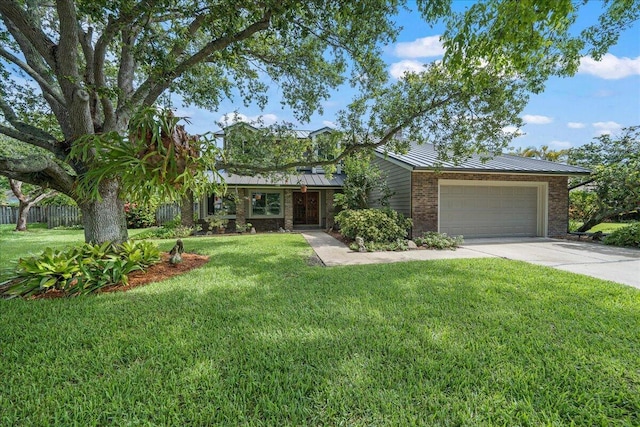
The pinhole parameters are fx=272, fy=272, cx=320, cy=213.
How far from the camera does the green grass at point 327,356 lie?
203 centimetres

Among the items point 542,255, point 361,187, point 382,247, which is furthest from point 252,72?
point 542,255

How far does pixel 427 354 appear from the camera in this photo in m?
2.72

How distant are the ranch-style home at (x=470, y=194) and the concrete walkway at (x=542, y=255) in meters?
1.67

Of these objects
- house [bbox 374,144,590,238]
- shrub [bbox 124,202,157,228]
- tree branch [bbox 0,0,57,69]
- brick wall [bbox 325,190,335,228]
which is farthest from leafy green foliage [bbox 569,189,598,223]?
shrub [bbox 124,202,157,228]

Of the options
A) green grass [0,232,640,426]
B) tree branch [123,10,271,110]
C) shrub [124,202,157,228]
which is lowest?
green grass [0,232,640,426]

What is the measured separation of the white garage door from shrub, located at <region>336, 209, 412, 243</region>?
88.6 inches

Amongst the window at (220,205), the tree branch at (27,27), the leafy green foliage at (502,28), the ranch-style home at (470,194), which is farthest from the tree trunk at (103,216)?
the window at (220,205)

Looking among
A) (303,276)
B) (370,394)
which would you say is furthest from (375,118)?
(370,394)

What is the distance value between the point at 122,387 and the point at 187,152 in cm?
319

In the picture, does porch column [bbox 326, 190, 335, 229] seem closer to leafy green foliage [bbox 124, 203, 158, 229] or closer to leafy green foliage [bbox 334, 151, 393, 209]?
leafy green foliage [bbox 334, 151, 393, 209]

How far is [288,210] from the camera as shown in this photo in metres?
14.8

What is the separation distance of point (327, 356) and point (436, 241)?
304 inches

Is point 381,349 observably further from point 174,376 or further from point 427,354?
point 174,376

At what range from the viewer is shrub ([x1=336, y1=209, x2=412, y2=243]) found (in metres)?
9.61
